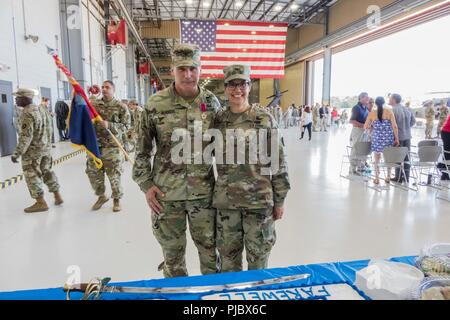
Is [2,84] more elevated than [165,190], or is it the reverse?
[2,84]

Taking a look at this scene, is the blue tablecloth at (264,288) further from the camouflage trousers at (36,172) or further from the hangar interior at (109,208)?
the camouflage trousers at (36,172)

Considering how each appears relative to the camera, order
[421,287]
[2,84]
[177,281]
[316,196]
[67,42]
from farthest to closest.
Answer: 1. [67,42]
2. [2,84]
3. [316,196]
4. [177,281]
5. [421,287]

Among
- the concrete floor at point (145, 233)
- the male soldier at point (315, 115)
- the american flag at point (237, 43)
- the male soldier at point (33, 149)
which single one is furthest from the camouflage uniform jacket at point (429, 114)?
the male soldier at point (33, 149)

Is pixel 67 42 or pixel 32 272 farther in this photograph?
pixel 67 42

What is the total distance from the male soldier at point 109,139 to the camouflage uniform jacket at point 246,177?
7.80 feet

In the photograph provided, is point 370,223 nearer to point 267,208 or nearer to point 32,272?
point 267,208

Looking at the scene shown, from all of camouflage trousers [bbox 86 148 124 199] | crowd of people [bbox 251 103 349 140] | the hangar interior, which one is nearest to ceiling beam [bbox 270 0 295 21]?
the hangar interior

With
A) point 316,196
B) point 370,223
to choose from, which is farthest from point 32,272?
point 316,196

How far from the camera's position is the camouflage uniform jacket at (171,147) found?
167 centimetres

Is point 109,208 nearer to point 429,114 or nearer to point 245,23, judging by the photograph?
point 245,23

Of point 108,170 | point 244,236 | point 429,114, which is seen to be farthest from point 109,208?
point 429,114

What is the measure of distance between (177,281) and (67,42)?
34.9 feet

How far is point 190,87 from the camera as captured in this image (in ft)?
5.50

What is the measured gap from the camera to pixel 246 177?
1.63 m
